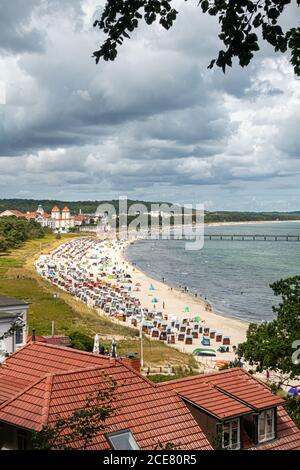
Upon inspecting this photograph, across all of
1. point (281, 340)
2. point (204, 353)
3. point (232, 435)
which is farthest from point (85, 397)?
point (204, 353)

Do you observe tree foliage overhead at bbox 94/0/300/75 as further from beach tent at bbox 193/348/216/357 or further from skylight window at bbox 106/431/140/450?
beach tent at bbox 193/348/216/357

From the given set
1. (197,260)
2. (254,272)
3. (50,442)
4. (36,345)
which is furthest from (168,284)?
(50,442)

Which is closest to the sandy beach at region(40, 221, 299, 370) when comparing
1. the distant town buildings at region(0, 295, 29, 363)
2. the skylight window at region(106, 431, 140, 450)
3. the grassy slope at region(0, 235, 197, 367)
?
the grassy slope at region(0, 235, 197, 367)

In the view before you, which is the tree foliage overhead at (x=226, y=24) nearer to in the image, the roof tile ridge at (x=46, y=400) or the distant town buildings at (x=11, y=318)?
the roof tile ridge at (x=46, y=400)

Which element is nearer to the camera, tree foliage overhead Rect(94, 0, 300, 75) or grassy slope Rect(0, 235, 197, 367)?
tree foliage overhead Rect(94, 0, 300, 75)

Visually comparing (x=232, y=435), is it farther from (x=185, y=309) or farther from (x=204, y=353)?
(x=185, y=309)

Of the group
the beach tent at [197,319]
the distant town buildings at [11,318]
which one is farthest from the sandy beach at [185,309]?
the distant town buildings at [11,318]

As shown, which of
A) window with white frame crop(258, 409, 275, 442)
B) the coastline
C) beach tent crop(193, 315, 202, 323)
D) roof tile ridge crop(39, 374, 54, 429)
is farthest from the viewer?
beach tent crop(193, 315, 202, 323)
